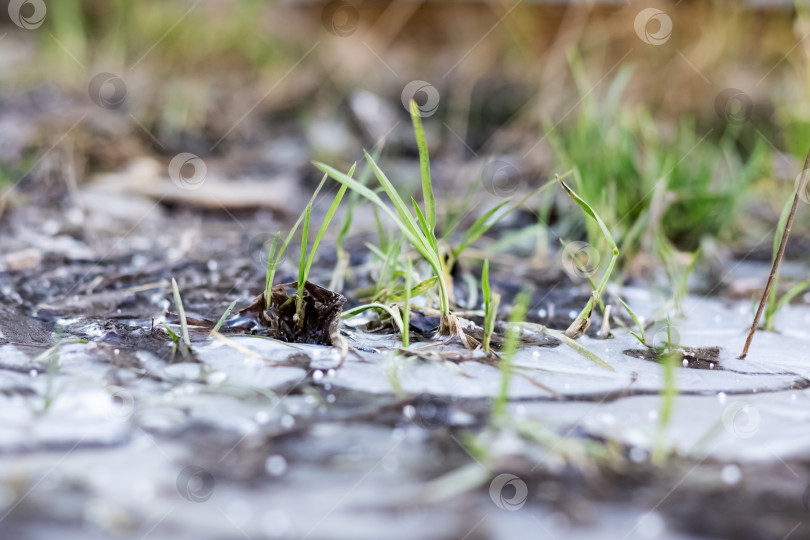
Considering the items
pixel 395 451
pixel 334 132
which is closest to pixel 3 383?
pixel 395 451

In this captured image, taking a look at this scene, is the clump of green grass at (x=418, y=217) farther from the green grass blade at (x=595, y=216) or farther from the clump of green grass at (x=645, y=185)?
the clump of green grass at (x=645, y=185)

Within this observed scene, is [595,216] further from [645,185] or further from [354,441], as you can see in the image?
[645,185]

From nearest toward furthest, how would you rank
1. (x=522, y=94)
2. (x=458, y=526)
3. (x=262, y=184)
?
(x=458, y=526) → (x=262, y=184) → (x=522, y=94)

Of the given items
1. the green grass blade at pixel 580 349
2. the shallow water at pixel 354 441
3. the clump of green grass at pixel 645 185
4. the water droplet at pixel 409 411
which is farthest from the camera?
the clump of green grass at pixel 645 185

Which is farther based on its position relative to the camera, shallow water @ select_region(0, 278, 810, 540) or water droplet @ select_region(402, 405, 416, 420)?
water droplet @ select_region(402, 405, 416, 420)

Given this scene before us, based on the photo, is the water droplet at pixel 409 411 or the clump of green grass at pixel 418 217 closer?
the water droplet at pixel 409 411

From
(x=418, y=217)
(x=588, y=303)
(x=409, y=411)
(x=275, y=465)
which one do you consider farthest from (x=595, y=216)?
(x=275, y=465)

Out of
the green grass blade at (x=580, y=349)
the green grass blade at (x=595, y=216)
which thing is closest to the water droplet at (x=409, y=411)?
the green grass blade at (x=580, y=349)

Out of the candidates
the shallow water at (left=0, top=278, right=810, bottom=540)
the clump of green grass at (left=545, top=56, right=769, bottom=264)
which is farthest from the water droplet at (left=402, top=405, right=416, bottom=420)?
the clump of green grass at (left=545, top=56, right=769, bottom=264)

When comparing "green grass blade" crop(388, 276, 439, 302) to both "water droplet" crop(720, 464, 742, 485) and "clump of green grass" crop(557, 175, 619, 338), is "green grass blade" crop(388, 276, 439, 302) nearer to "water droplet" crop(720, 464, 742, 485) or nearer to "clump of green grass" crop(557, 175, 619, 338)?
"clump of green grass" crop(557, 175, 619, 338)

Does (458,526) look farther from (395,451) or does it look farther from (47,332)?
(47,332)

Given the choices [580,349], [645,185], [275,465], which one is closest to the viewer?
[275,465]
